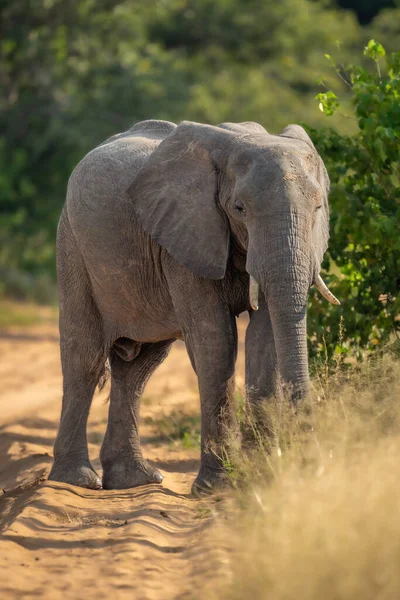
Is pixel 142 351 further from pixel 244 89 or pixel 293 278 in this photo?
pixel 244 89

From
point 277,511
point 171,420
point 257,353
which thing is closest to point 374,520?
point 277,511

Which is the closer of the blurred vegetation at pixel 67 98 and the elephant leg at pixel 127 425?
the elephant leg at pixel 127 425

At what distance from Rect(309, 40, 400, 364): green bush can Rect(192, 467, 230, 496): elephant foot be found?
4.13 ft

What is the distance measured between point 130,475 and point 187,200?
75.9 inches

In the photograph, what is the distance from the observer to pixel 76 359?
7.39m

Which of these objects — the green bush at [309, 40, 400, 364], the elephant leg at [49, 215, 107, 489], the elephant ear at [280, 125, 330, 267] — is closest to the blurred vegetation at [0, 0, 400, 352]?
the green bush at [309, 40, 400, 364]

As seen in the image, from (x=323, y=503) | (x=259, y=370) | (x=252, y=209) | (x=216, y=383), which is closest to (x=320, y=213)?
(x=252, y=209)

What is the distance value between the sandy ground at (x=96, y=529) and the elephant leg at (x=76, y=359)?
205mm

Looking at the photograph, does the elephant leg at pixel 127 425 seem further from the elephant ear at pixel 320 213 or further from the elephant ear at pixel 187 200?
the elephant ear at pixel 320 213

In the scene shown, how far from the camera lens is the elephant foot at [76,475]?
7224 millimetres

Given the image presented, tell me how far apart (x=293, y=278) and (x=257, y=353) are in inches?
25.1

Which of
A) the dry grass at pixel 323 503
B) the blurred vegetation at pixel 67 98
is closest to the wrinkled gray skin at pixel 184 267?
the dry grass at pixel 323 503

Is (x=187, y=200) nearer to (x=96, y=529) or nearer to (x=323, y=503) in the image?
(x=96, y=529)

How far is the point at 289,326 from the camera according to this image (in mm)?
5637
